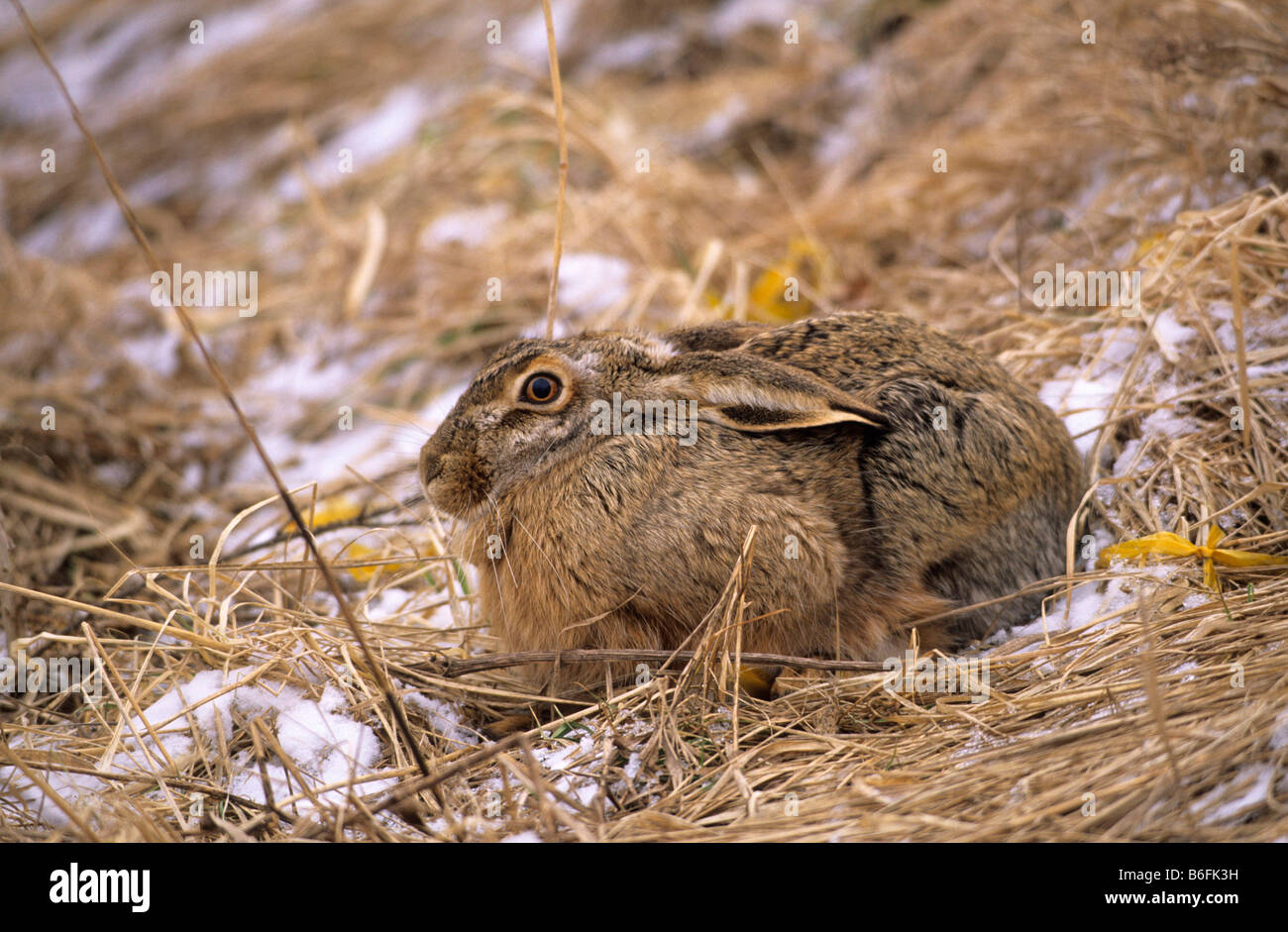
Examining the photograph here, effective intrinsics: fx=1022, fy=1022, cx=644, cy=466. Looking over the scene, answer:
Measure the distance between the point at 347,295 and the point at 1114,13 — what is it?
4.45 m

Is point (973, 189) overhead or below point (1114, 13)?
below

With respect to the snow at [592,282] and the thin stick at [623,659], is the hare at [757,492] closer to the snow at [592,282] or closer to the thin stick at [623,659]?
the thin stick at [623,659]

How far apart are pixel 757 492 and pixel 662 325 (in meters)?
2.30

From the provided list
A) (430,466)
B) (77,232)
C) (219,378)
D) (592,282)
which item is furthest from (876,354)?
(77,232)

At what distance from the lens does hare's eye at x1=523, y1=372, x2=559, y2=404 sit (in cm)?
313

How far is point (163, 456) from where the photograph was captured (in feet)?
17.0

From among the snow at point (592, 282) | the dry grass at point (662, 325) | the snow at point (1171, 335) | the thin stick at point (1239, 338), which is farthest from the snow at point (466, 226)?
the thin stick at point (1239, 338)

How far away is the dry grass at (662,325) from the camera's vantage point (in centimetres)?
245

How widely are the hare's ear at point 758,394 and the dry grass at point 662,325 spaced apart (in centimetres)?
56

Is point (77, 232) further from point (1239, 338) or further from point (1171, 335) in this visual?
point (1239, 338)

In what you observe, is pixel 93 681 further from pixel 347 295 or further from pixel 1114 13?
pixel 1114 13

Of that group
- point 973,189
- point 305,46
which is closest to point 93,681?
point 973,189

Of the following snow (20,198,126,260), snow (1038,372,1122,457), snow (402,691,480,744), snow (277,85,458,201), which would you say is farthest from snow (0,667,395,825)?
snow (20,198,126,260)

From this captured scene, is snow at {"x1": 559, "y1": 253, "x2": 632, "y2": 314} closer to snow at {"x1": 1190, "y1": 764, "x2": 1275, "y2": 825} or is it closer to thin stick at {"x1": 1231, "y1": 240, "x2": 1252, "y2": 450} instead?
thin stick at {"x1": 1231, "y1": 240, "x2": 1252, "y2": 450}
